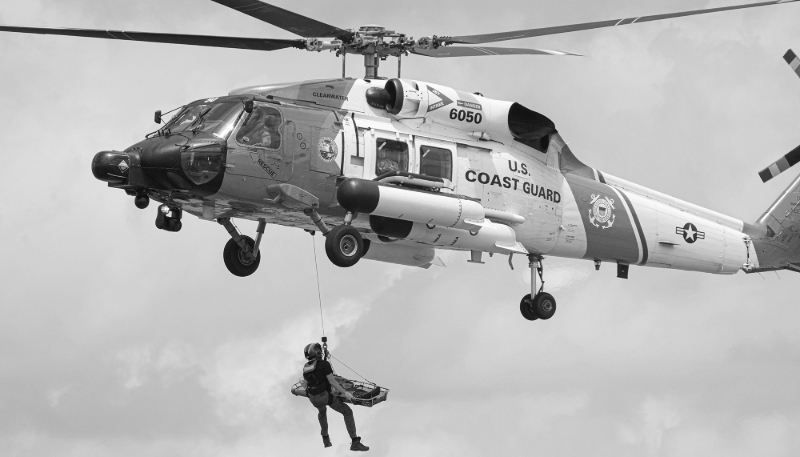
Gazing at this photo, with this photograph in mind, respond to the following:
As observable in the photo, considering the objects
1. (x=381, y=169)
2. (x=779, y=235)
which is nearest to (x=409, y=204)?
(x=381, y=169)

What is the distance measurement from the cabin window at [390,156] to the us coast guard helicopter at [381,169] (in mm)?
22

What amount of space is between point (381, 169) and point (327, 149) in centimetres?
98

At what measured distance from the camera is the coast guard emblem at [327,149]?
60.8ft

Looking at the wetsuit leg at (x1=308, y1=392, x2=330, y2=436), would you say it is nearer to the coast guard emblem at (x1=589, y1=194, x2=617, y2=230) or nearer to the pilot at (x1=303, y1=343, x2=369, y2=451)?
the pilot at (x1=303, y1=343, x2=369, y2=451)

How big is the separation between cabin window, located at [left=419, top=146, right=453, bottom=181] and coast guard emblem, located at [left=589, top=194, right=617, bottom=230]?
337cm

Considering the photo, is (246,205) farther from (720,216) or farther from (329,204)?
(720,216)

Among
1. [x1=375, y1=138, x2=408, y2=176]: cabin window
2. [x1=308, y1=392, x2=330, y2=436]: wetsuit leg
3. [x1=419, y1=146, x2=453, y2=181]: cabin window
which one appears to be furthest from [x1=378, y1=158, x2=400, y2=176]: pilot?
[x1=308, y1=392, x2=330, y2=436]: wetsuit leg

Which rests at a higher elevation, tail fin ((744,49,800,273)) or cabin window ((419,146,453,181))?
cabin window ((419,146,453,181))

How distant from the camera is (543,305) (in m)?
21.8

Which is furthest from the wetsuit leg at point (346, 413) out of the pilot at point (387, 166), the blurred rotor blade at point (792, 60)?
the blurred rotor blade at point (792, 60)

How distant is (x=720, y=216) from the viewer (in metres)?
23.7

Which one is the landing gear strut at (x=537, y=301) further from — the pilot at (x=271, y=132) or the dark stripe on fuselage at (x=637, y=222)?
the pilot at (x=271, y=132)

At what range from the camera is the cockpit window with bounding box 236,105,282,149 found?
59.1ft

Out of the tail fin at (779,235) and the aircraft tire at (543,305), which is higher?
the tail fin at (779,235)
